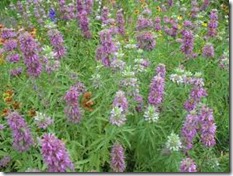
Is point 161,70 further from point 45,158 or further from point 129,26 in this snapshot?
point 129,26

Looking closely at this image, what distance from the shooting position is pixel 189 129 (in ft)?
10.1

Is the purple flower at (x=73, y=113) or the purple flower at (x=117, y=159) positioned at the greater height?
the purple flower at (x=73, y=113)

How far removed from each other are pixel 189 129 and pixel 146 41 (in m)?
1.16

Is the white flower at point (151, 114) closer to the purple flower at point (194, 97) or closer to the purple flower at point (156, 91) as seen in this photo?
the purple flower at point (156, 91)

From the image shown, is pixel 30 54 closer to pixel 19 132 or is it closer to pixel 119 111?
pixel 19 132

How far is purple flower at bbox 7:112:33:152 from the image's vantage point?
292 cm

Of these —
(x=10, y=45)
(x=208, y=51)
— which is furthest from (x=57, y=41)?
(x=208, y=51)

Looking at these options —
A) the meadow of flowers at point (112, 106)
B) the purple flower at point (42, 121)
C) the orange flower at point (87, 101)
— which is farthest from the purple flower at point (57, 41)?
the purple flower at point (42, 121)

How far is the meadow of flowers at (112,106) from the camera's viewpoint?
120 inches

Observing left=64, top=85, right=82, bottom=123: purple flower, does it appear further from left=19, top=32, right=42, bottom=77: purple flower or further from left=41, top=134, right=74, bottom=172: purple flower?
left=41, top=134, right=74, bottom=172: purple flower

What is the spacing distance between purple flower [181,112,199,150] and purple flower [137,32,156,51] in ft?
3.54

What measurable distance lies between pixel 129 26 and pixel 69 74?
1853mm

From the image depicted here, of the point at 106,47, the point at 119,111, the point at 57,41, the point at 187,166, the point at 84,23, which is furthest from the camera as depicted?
the point at 84,23

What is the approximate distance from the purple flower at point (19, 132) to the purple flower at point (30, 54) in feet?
1.64
